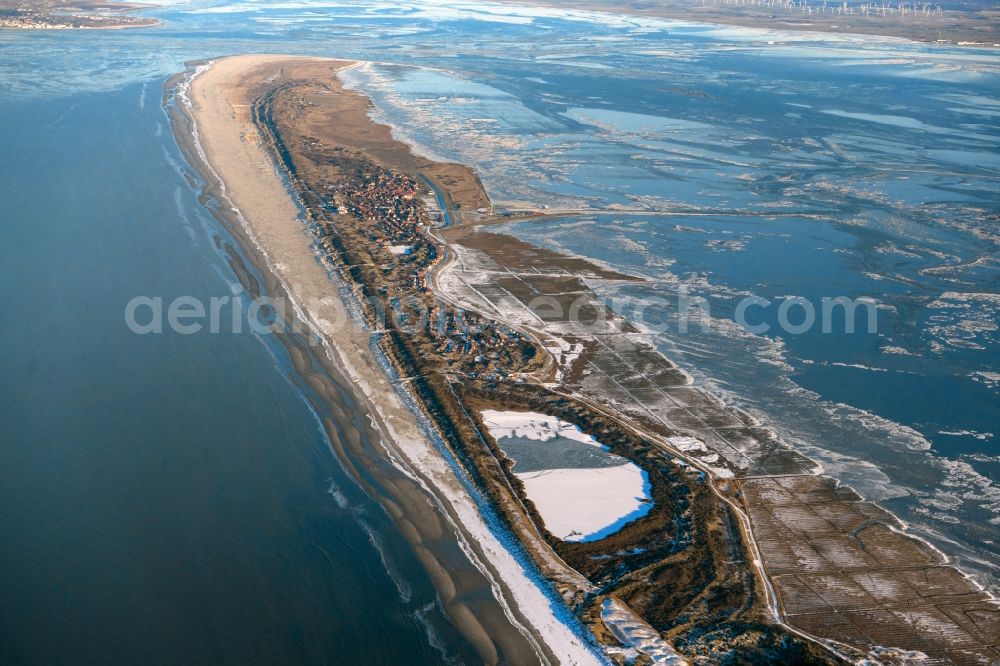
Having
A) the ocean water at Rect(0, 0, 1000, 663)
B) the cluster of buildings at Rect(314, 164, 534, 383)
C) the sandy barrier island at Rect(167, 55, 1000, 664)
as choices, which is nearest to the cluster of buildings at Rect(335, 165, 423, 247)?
the cluster of buildings at Rect(314, 164, 534, 383)

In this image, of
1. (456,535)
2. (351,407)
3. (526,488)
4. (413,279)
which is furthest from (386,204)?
(456,535)

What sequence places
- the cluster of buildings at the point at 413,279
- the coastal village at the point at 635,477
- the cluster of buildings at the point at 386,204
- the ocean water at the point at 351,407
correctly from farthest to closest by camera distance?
1. the cluster of buildings at the point at 386,204
2. the cluster of buildings at the point at 413,279
3. the ocean water at the point at 351,407
4. the coastal village at the point at 635,477

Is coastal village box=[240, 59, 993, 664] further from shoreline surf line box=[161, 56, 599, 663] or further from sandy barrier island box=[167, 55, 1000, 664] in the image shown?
shoreline surf line box=[161, 56, 599, 663]

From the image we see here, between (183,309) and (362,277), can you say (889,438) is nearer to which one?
(362,277)

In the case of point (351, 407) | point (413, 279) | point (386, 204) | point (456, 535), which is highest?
point (386, 204)

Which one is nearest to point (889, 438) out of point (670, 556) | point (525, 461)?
point (670, 556)

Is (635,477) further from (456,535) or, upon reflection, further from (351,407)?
(351,407)

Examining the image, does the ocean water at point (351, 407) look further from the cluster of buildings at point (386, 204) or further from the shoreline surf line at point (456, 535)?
the cluster of buildings at point (386, 204)

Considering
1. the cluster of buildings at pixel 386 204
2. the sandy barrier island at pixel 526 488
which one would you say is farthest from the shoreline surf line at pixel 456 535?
the cluster of buildings at pixel 386 204
